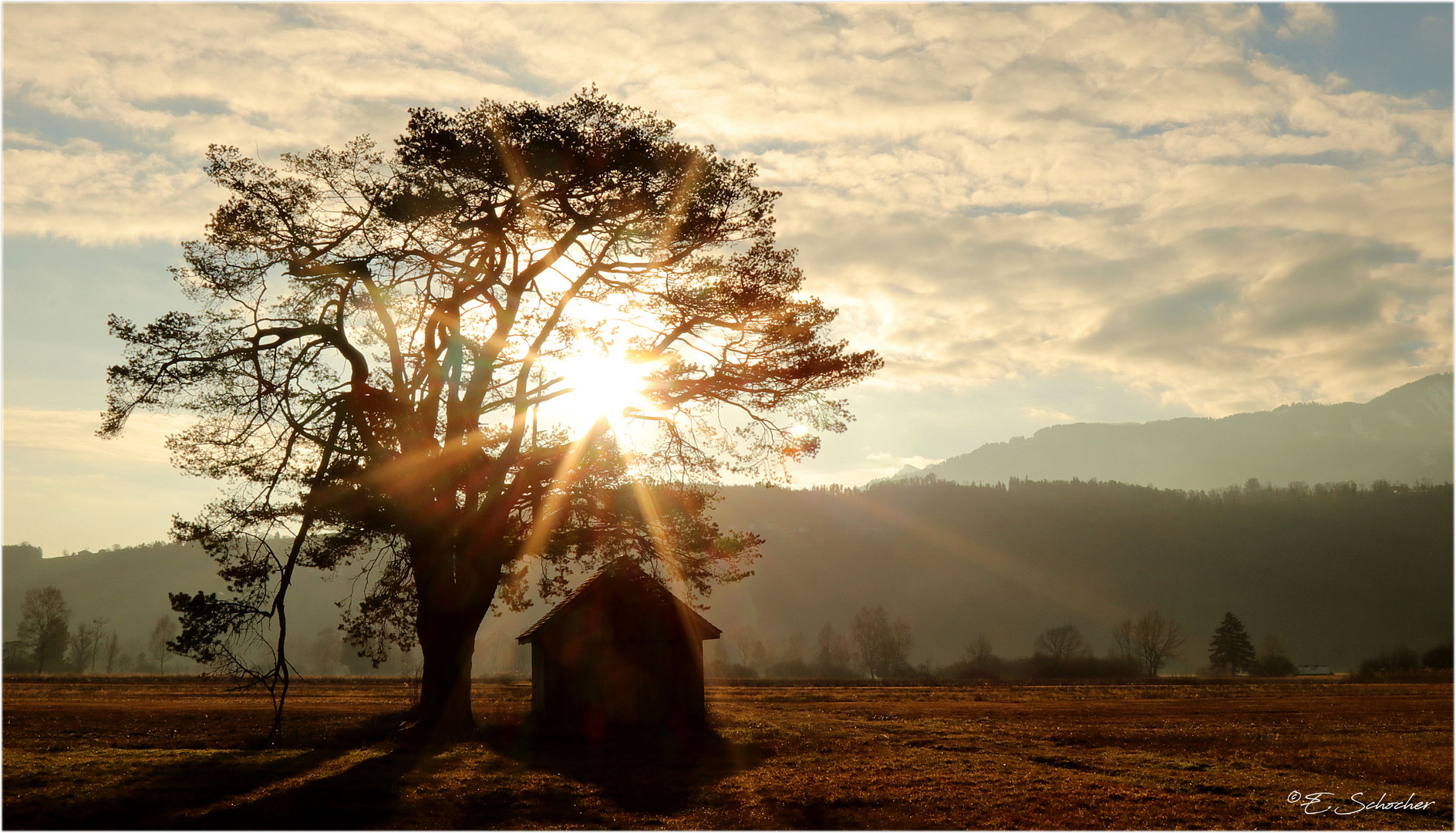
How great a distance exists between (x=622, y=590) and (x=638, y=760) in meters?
6.90

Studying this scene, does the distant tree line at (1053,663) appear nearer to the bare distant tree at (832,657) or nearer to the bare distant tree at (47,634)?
the bare distant tree at (832,657)

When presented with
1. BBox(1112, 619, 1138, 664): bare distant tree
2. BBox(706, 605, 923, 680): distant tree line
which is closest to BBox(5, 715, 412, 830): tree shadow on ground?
BBox(706, 605, 923, 680): distant tree line

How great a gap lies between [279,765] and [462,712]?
513 cm

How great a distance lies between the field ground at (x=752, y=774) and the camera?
38.8 ft

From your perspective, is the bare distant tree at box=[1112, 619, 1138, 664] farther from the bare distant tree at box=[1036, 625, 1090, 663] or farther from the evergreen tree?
the evergreen tree

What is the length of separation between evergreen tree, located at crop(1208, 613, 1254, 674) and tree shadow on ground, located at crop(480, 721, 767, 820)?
10391 cm

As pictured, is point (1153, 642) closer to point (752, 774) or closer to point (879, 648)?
point (879, 648)

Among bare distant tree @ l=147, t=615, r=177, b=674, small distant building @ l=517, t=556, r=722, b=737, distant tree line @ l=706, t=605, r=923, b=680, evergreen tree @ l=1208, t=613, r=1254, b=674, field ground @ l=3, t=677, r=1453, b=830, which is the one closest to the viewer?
field ground @ l=3, t=677, r=1453, b=830

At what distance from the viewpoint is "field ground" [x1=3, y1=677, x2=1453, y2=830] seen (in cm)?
1184

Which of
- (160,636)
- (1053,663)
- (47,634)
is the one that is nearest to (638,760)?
(1053,663)

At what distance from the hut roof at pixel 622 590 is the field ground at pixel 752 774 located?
2.97 metres

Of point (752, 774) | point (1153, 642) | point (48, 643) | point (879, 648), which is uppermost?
point (752, 774)

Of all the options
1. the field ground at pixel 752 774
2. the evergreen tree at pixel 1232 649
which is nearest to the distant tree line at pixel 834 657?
the evergreen tree at pixel 1232 649

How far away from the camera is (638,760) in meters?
17.8
